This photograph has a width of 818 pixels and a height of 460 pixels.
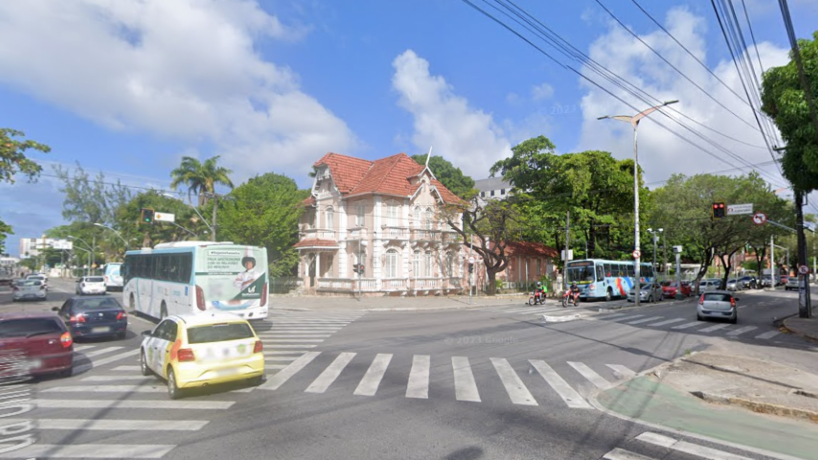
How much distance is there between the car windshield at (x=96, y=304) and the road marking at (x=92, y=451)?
10837 millimetres

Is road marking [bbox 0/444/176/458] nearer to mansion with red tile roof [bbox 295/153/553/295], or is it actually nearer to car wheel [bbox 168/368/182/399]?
car wheel [bbox 168/368/182/399]

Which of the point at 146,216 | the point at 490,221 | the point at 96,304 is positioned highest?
the point at 490,221

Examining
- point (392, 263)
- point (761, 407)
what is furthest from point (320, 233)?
point (761, 407)

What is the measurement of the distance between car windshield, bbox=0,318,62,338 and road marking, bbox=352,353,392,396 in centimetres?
671

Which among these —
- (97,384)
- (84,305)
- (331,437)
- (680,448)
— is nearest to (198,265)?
(84,305)

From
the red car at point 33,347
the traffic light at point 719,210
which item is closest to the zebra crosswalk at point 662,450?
the red car at point 33,347

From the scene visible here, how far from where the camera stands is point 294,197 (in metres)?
44.3

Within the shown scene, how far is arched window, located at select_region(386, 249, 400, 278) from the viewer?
36.8 m

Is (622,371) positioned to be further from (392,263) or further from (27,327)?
(392,263)

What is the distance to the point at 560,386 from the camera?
9.46 meters

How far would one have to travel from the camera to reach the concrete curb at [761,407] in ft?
25.2

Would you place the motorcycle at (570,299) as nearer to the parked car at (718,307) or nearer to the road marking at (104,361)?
the parked car at (718,307)

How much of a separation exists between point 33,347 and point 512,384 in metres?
9.82

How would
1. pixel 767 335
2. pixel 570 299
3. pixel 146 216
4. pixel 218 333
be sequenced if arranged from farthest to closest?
pixel 570 299
pixel 146 216
pixel 767 335
pixel 218 333
